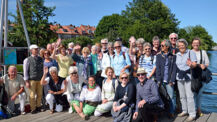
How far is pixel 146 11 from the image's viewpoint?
127ft

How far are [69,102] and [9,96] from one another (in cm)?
169

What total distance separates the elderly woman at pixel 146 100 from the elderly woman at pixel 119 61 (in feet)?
2.91

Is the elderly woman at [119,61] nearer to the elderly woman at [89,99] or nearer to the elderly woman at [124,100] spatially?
the elderly woman at [124,100]

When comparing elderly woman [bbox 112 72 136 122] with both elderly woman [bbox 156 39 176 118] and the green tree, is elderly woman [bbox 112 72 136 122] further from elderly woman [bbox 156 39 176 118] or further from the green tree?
the green tree

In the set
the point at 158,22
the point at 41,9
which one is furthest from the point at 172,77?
the point at 158,22

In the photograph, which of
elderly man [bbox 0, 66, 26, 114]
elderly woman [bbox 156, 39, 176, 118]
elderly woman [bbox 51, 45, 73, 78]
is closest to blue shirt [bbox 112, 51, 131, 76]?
elderly woman [bbox 156, 39, 176, 118]

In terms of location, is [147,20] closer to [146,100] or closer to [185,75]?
[185,75]

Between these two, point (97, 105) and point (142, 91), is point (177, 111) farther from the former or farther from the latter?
point (97, 105)

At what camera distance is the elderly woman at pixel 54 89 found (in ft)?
17.9

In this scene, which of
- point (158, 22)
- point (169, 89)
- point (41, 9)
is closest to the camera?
point (169, 89)

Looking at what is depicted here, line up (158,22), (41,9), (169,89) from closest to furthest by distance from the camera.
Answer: (169,89), (41,9), (158,22)

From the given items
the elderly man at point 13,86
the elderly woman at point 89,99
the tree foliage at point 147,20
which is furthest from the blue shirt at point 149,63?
the tree foliage at point 147,20

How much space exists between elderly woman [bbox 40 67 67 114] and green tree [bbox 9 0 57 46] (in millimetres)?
16381

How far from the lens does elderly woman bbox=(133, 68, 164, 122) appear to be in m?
4.16
